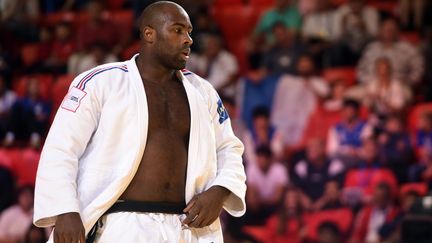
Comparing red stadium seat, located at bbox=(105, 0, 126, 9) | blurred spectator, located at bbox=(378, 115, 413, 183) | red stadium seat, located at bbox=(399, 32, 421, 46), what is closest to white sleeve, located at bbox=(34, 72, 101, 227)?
blurred spectator, located at bbox=(378, 115, 413, 183)

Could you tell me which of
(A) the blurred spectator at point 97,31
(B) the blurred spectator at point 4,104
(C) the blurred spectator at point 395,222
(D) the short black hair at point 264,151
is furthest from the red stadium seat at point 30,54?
(C) the blurred spectator at point 395,222

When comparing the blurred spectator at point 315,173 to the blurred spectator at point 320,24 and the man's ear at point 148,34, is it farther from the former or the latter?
the man's ear at point 148,34

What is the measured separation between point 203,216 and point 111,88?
30.7 inches

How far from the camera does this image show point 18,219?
1094cm

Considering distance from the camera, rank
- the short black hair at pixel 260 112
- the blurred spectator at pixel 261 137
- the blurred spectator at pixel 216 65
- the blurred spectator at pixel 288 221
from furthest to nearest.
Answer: the blurred spectator at pixel 216 65 → the short black hair at pixel 260 112 → the blurred spectator at pixel 261 137 → the blurred spectator at pixel 288 221

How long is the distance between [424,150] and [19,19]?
7.17 meters

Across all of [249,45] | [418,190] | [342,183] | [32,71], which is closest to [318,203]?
[342,183]

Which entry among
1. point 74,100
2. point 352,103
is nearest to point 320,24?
point 352,103

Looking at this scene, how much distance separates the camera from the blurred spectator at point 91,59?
12930mm

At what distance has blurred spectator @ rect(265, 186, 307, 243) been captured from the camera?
10156 millimetres

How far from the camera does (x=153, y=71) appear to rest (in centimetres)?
491

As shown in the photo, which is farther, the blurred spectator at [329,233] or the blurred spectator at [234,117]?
the blurred spectator at [234,117]

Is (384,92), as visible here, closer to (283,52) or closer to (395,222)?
(283,52)

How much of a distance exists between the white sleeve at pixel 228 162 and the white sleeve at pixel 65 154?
686 millimetres
